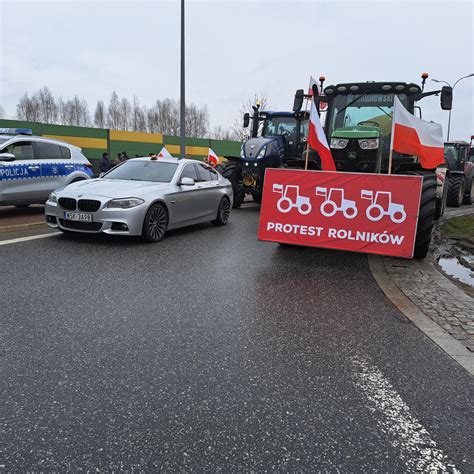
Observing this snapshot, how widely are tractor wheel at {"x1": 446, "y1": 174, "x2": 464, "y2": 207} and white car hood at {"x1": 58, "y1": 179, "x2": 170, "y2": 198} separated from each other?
13525 mm

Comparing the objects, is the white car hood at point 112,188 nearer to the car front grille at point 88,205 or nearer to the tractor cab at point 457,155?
the car front grille at point 88,205

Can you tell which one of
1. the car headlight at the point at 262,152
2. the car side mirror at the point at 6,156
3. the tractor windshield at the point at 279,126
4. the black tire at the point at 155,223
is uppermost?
the tractor windshield at the point at 279,126

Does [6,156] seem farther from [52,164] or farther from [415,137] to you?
[415,137]

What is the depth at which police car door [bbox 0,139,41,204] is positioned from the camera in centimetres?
927

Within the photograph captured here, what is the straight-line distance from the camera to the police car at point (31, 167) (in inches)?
368

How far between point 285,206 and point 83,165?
6.50 meters

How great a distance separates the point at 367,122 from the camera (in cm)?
888

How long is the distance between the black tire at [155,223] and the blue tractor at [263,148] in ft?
17.2

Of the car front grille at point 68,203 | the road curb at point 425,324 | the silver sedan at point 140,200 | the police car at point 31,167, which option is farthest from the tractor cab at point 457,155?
the car front grille at point 68,203

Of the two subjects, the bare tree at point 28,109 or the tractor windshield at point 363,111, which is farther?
the bare tree at point 28,109

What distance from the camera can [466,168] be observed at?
19.7 meters

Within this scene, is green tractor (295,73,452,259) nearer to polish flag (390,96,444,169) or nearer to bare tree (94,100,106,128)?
polish flag (390,96,444,169)

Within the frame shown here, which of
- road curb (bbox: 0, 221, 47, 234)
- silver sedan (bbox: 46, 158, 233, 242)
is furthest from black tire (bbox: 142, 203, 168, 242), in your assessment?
road curb (bbox: 0, 221, 47, 234)

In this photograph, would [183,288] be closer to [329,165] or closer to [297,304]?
[297,304]
